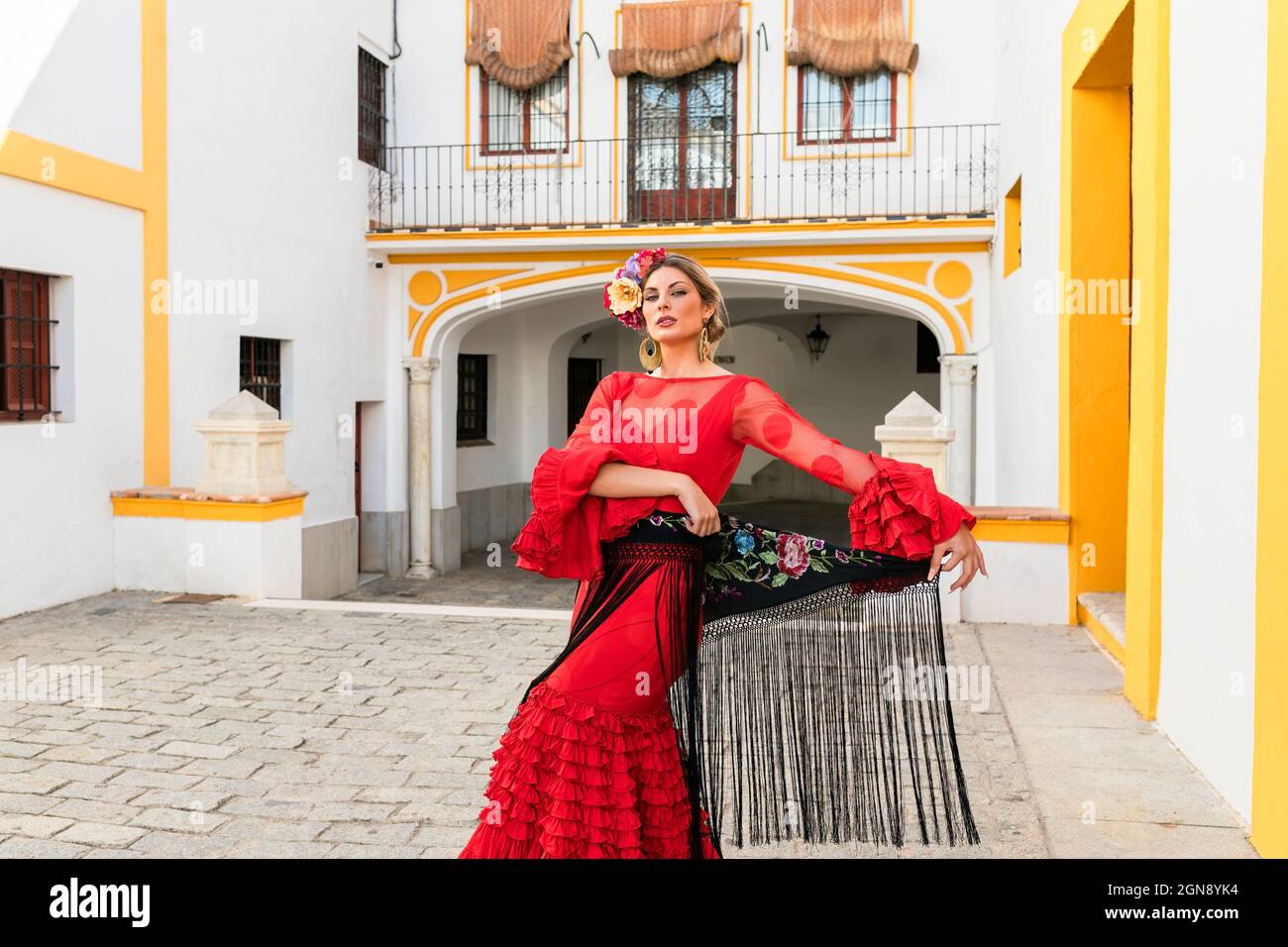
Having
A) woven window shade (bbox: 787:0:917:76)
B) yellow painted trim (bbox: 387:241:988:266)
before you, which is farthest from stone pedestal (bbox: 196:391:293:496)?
woven window shade (bbox: 787:0:917:76)

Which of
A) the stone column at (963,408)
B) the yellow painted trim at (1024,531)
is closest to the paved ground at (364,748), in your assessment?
the yellow painted trim at (1024,531)

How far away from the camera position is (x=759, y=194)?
542 inches

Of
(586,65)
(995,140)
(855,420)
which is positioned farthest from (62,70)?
(855,420)

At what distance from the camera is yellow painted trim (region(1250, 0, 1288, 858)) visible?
3.37 meters

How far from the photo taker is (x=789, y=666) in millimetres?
2889

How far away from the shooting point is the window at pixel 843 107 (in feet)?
44.0

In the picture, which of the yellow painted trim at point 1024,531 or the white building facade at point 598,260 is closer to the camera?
the white building facade at point 598,260

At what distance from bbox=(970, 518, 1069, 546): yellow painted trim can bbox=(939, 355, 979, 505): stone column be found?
5.31 metres

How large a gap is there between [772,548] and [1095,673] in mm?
3684

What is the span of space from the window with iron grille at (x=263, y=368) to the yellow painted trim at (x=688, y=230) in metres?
2.22

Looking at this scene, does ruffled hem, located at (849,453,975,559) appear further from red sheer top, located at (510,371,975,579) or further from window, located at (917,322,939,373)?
window, located at (917,322,939,373)

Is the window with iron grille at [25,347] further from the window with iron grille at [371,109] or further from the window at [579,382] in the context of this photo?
the window at [579,382]

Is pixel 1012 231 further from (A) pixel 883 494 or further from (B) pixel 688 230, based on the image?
(A) pixel 883 494

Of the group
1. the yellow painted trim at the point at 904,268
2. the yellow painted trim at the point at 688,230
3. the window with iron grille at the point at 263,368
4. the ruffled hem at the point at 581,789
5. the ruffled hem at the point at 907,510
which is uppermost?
the yellow painted trim at the point at 688,230
